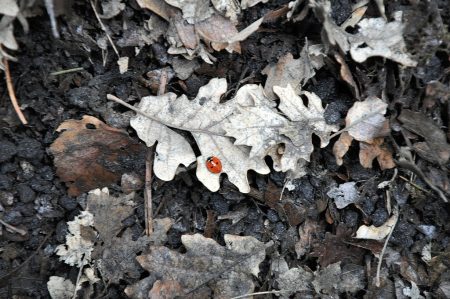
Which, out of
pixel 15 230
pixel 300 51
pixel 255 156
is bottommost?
pixel 15 230

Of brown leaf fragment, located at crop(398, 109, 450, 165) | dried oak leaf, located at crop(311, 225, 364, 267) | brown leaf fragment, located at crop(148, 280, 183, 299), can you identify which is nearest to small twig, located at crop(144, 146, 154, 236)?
brown leaf fragment, located at crop(148, 280, 183, 299)

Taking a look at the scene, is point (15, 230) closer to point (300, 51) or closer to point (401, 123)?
point (300, 51)

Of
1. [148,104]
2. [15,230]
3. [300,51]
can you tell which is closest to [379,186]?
[300,51]

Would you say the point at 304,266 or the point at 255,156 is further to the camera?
the point at 304,266

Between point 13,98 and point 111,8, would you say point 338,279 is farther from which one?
point 13,98

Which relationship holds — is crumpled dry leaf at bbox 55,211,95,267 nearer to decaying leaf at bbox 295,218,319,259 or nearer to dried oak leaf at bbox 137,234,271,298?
dried oak leaf at bbox 137,234,271,298

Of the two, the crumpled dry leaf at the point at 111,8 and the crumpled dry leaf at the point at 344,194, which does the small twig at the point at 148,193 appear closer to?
the crumpled dry leaf at the point at 111,8

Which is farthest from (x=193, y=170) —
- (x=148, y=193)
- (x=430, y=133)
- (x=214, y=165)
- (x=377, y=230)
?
(x=430, y=133)
